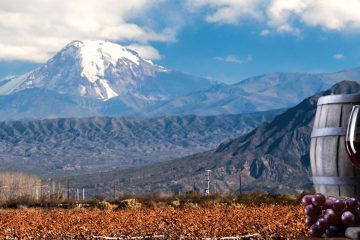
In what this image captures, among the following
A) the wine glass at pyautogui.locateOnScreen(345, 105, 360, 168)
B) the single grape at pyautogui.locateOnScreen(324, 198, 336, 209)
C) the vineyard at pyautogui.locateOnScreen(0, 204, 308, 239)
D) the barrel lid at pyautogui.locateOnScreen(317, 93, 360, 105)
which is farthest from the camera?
the vineyard at pyautogui.locateOnScreen(0, 204, 308, 239)

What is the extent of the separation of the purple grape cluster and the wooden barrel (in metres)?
2.37

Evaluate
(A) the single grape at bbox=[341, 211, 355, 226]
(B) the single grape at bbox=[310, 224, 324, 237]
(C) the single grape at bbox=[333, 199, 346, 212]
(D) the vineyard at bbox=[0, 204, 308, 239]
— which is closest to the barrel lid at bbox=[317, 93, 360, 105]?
(C) the single grape at bbox=[333, 199, 346, 212]

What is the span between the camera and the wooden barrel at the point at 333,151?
27.8ft

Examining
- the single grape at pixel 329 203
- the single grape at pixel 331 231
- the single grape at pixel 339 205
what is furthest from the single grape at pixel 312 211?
the single grape at pixel 331 231

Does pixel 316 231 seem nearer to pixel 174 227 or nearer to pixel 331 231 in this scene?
pixel 331 231

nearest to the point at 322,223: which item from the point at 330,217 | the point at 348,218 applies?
the point at 330,217

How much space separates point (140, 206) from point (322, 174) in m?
22.9

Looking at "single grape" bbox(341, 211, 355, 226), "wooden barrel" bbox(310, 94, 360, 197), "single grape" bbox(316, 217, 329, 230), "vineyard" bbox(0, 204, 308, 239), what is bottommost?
"vineyard" bbox(0, 204, 308, 239)

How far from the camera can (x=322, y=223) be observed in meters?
5.67

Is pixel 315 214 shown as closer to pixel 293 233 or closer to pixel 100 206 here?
pixel 293 233

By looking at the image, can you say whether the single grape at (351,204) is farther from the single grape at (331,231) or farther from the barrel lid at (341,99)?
the barrel lid at (341,99)

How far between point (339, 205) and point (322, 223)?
227mm

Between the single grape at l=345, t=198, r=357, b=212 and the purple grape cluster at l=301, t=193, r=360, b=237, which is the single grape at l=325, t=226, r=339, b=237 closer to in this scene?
the purple grape cluster at l=301, t=193, r=360, b=237

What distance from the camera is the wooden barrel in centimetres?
848
